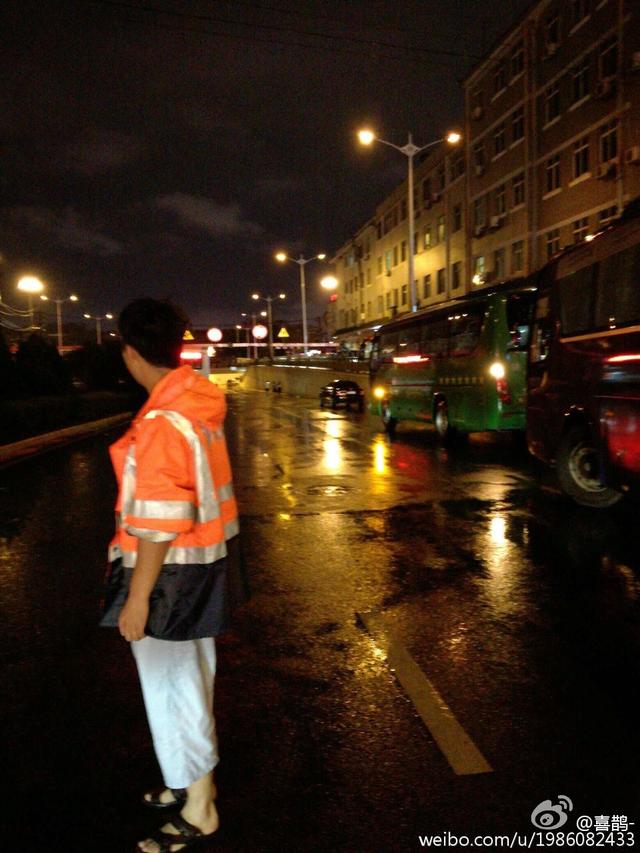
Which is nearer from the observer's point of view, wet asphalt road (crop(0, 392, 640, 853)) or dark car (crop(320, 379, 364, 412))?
wet asphalt road (crop(0, 392, 640, 853))

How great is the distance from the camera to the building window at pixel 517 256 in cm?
3637

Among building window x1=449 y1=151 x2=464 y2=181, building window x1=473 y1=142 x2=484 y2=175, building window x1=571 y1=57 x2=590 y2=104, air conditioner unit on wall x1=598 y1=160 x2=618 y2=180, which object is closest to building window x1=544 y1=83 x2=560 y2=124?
building window x1=571 y1=57 x2=590 y2=104

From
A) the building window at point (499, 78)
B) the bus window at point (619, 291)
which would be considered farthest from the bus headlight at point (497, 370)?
the building window at point (499, 78)

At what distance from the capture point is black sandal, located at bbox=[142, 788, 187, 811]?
296 cm

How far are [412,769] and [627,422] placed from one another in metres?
5.04

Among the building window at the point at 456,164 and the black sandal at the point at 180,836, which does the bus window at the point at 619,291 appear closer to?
the black sandal at the point at 180,836

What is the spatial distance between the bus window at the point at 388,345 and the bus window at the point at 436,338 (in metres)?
2.81

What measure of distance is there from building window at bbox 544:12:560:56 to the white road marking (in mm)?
33110

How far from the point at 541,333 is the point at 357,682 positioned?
7.22 m

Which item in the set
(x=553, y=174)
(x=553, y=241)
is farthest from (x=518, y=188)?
(x=553, y=241)

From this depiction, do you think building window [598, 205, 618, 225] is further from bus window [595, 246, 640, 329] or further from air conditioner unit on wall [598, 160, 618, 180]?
bus window [595, 246, 640, 329]

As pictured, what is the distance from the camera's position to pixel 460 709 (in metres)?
3.80

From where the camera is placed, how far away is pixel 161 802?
296 cm

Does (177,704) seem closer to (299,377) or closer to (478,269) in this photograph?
(478,269)
